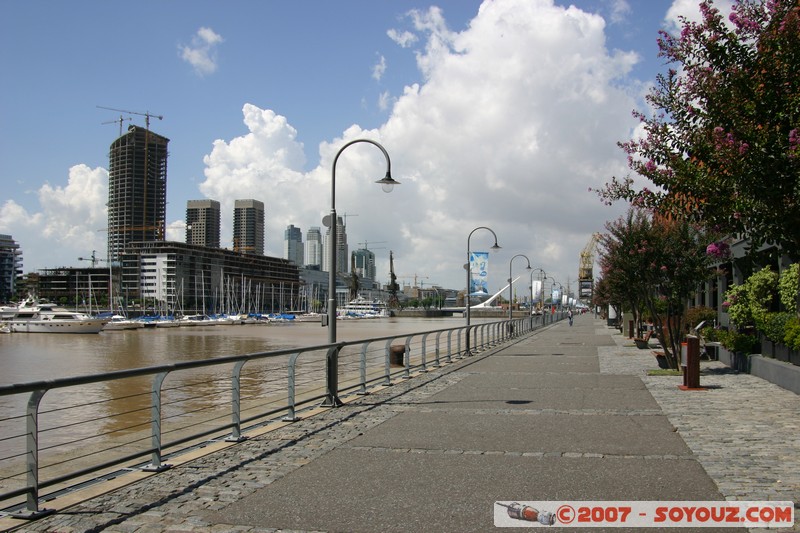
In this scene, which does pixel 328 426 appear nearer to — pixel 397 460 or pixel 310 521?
pixel 397 460

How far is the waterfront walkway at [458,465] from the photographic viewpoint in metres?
5.89

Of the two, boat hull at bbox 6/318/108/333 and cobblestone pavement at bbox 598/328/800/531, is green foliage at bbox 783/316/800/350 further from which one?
boat hull at bbox 6/318/108/333

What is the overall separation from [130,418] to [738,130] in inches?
534

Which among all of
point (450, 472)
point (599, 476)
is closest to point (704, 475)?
point (599, 476)

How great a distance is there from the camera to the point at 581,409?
39.5 ft

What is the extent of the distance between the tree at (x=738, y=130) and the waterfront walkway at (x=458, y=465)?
9.58ft

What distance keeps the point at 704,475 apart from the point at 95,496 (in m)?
5.91

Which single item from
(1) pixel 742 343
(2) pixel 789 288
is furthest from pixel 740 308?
(2) pixel 789 288

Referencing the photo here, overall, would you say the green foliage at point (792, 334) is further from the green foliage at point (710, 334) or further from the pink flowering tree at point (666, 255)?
the green foliage at point (710, 334)

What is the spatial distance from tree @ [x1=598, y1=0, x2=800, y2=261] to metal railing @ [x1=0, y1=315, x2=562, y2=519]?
244 inches

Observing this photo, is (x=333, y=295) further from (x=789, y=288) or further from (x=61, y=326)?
(x=61, y=326)

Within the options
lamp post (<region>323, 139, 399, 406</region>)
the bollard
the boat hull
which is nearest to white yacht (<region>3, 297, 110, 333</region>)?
the boat hull

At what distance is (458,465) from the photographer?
25.2 ft

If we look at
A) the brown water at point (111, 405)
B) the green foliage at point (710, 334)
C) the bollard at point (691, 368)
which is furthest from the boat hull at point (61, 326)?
the bollard at point (691, 368)
